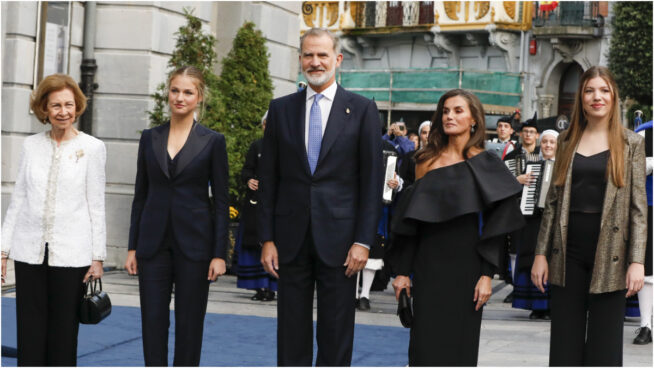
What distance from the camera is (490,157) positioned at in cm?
589

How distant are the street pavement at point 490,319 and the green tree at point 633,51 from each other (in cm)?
2439

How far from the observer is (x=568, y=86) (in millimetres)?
42219

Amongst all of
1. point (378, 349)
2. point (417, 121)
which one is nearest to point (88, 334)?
point (378, 349)

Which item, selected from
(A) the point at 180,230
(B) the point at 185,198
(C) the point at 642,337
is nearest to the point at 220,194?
(B) the point at 185,198

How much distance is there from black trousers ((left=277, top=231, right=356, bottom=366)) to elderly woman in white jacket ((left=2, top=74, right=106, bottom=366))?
1.16m

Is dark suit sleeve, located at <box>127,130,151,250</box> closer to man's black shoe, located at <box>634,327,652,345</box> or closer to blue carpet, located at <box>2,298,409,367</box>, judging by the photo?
blue carpet, located at <box>2,298,409,367</box>

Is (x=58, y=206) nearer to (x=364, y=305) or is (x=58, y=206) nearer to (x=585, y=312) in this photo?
(x=585, y=312)

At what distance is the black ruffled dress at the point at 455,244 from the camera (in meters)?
5.75

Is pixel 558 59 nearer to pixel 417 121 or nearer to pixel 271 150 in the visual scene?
pixel 417 121

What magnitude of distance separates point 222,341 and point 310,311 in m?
3.40

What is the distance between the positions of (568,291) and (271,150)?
1.74 meters

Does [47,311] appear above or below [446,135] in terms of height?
below

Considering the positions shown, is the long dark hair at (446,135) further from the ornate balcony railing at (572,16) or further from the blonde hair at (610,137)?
the ornate balcony railing at (572,16)

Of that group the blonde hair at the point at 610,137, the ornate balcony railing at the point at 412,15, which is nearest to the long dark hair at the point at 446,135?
the blonde hair at the point at 610,137
